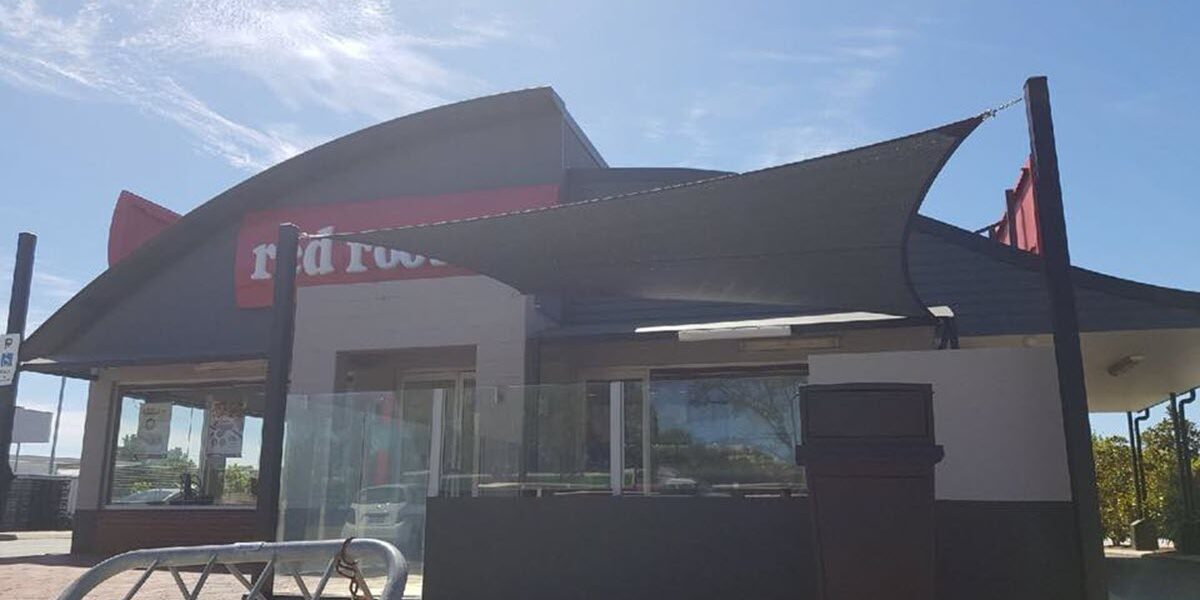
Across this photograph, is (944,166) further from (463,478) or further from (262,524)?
(262,524)

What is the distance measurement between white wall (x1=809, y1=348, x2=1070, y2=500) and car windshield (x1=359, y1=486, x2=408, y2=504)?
14.2ft

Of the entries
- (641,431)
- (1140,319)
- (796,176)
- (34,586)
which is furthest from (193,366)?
(1140,319)

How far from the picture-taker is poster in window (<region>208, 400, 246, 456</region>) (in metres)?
13.6

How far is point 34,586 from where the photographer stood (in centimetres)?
915

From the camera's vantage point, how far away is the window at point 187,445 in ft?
44.1

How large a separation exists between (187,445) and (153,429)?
0.64 meters

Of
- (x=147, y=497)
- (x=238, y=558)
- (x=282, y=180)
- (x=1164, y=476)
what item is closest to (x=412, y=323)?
(x=282, y=180)

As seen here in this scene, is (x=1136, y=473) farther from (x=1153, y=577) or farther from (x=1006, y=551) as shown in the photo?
(x=1006, y=551)

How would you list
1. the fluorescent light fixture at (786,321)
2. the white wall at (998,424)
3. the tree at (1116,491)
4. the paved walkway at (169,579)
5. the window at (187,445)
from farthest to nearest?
the tree at (1116,491) → the window at (187,445) → the fluorescent light fixture at (786,321) → the paved walkway at (169,579) → the white wall at (998,424)

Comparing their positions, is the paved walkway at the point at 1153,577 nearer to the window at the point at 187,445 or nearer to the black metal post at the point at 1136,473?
the black metal post at the point at 1136,473

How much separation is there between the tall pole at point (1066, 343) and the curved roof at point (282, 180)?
6.72 m

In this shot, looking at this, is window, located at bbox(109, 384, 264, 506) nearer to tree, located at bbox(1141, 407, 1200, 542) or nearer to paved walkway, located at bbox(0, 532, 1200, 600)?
paved walkway, located at bbox(0, 532, 1200, 600)

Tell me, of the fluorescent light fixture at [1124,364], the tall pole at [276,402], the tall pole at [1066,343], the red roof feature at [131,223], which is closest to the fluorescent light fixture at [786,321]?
the tall pole at [1066,343]

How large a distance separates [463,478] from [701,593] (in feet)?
6.89
